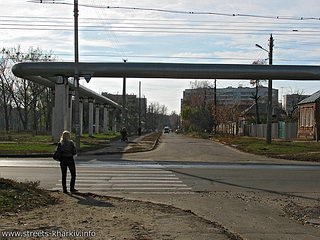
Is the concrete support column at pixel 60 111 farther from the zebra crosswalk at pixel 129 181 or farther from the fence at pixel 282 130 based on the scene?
the fence at pixel 282 130

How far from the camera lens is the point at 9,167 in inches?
745

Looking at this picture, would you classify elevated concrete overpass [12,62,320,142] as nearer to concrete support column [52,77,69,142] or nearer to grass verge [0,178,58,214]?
concrete support column [52,77,69,142]

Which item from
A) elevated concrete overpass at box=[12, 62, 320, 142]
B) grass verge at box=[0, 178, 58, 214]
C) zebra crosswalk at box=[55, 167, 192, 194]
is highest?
elevated concrete overpass at box=[12, 62, 320, 142]

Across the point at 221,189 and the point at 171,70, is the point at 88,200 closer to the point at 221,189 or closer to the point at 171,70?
the point at 221,189

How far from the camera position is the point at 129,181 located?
1523 cm

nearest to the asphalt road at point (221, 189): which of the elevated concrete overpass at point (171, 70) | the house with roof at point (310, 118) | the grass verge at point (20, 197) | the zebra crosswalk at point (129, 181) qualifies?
the zebra crosswalk at point (129, 181)

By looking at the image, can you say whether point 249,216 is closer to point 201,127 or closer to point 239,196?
point 239,196

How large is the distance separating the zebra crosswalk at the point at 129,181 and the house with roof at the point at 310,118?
35318 mm

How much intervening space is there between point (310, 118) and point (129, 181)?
4412cm

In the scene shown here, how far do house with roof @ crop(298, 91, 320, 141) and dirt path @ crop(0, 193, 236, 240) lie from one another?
4267 centimetres

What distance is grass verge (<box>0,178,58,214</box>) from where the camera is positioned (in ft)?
29.5

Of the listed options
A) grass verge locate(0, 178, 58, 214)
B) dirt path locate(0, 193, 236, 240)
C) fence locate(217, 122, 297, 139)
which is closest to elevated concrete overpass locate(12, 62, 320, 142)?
grass verge locate(0, 178, 58, 214)

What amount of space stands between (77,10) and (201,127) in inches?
2283

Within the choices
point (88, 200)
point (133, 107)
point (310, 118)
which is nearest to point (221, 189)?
point (88, 200)
